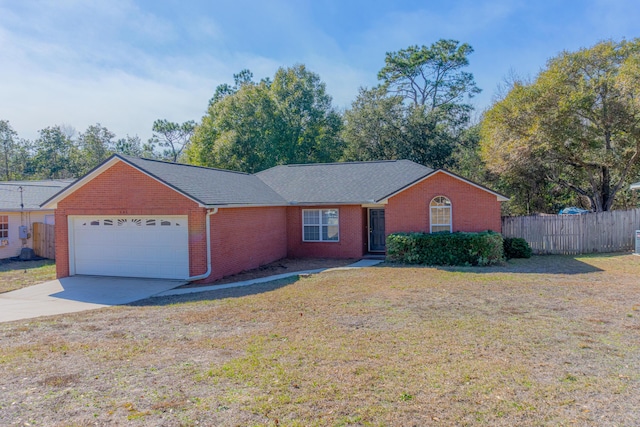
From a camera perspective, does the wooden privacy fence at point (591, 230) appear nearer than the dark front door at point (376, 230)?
Yes

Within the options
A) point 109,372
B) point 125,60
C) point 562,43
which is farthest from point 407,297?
point 562,43

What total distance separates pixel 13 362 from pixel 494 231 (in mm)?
15392

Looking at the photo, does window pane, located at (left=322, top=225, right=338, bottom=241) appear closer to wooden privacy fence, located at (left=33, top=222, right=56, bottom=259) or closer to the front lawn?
the front lawn

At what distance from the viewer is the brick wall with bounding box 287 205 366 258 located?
18.2 m

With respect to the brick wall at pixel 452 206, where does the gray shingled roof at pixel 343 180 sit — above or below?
above

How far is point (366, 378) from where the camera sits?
552 centimetres

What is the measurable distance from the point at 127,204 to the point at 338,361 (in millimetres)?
10565

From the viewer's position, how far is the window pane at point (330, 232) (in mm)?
18641

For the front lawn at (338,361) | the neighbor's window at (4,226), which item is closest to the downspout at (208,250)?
the front lawn at (338,361)

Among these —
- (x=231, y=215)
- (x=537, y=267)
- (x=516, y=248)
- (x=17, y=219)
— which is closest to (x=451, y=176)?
(x=516, y=248)

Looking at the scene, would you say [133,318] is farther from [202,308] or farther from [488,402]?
[488,402]

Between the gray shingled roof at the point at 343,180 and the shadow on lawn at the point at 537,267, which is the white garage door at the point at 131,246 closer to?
the gray shingled roof at the point at 343,180

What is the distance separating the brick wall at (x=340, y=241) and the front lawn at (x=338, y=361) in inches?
285

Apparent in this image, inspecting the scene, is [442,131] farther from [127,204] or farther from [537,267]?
[127,204]
